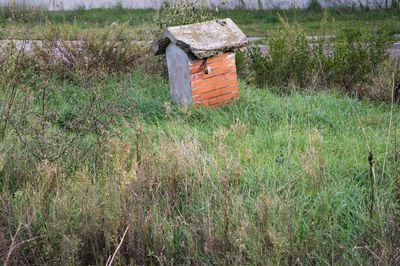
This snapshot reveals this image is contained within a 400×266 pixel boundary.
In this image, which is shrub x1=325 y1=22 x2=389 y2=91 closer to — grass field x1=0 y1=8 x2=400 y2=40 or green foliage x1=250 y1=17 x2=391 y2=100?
green foliage x1=250 y1=17 x2=391 y2=100

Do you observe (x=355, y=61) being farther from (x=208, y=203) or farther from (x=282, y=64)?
(x=208, y=203)

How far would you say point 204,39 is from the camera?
6137 millimetres

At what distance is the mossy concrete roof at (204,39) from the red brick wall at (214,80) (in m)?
0.11

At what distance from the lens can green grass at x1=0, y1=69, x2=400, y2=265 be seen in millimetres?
3285

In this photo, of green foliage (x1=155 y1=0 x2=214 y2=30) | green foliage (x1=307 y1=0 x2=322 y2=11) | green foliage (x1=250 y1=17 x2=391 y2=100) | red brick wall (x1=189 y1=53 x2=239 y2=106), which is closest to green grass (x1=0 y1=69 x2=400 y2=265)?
red brick wall (x1=189 y1=53 x2=239 y2=106)

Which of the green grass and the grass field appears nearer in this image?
the green grass

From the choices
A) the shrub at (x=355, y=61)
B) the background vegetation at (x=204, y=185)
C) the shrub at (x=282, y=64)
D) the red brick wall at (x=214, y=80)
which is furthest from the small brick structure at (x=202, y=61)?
the shrub at (x=355, y=61)

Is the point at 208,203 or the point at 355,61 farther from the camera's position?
the point at 355,61

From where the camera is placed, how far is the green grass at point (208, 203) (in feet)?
10.8

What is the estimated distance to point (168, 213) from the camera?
372cm

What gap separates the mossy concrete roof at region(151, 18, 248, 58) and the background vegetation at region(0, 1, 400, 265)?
541mm

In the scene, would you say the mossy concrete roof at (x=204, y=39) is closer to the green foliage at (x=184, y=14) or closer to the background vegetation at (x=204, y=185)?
the background vegetation at (x=204, y=185)

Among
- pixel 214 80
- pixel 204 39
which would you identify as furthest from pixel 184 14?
pixel 214 80

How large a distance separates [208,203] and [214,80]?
3023 mm
